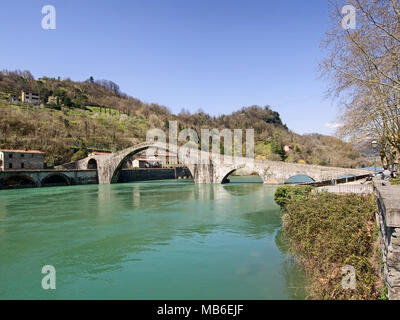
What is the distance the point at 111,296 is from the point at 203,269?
2.35m

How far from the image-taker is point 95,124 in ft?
222

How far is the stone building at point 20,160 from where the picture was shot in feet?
117

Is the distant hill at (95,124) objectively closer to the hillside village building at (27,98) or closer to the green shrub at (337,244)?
the hillside village building at (27,98)

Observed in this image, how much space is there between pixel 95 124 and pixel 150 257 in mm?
64234

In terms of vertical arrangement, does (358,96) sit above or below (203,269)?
above

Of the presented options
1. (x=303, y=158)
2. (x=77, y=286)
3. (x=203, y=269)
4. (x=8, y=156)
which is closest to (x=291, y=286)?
(x=203, y=269)

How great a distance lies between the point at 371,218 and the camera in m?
6.71

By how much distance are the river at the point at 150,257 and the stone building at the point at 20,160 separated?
81.6 ft

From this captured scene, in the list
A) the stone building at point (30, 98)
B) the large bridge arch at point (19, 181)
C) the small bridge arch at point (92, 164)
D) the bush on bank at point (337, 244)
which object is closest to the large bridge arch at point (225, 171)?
the small bridge arch at point (92, 164)

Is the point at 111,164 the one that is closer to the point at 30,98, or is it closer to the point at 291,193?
the point at 291,193

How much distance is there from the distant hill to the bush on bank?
70.2 feet

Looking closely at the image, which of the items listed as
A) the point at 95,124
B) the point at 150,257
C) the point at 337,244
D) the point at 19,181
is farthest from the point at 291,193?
the point at 95,124

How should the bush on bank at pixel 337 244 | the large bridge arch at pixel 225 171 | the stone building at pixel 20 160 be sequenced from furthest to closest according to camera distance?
the large bridge arch at pixel 225 171, the stone building at pixel 20 160, the bush on bank at pixel 337 244

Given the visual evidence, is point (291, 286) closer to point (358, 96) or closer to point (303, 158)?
point (358, 96)
